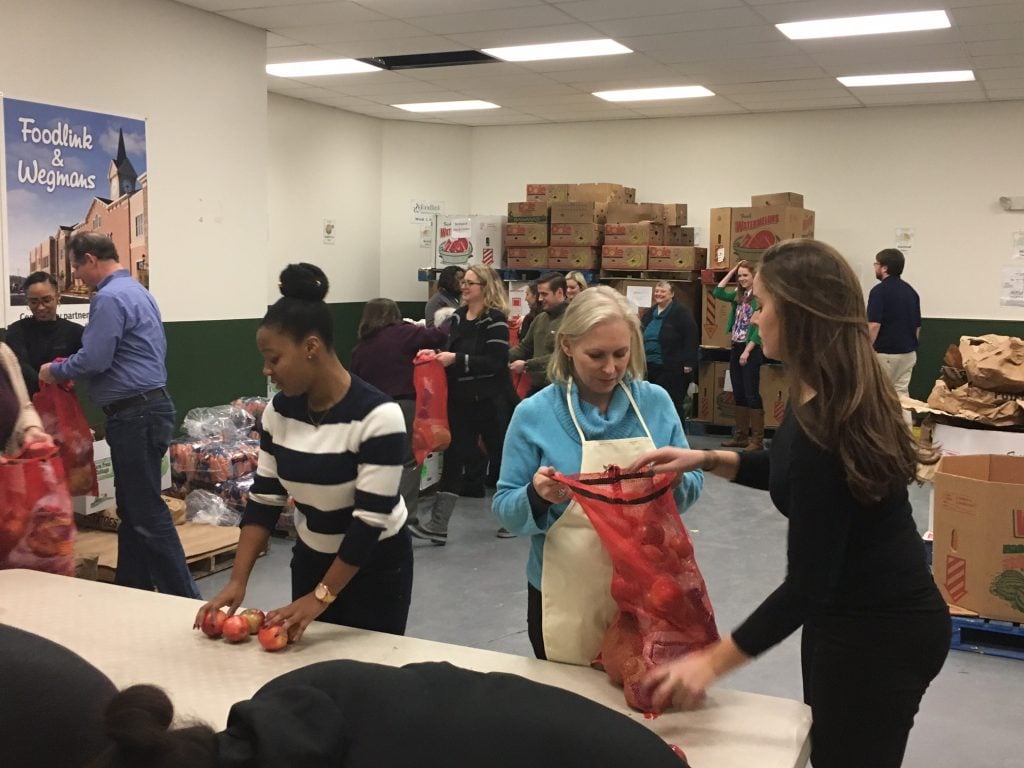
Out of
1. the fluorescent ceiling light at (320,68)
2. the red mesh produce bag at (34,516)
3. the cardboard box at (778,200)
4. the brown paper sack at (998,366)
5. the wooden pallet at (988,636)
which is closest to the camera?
the red mesh produce bag at (34,516)

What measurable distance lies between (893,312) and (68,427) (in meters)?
6.36

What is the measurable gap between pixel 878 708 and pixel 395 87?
7.42m

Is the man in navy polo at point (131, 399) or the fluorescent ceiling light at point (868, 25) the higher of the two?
the fluorescent ceiling light at point (868, 25)

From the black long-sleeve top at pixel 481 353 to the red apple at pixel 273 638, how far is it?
3.66 metres

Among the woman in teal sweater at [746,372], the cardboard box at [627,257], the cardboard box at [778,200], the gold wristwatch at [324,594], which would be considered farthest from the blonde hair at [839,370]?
the cardboard box at [627,257]

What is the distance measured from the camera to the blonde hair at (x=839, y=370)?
1.47m

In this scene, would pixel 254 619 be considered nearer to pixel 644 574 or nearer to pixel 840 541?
pixel 644 574

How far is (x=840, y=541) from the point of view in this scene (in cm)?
149

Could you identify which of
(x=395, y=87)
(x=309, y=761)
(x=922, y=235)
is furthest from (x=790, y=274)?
(x=922, y=235)

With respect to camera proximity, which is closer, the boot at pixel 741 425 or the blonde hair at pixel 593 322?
the blonde hair at pixel 593 322

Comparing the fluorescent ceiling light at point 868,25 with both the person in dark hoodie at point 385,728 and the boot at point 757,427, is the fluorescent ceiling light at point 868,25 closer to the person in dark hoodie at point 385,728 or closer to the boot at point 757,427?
the boot at point 757,427

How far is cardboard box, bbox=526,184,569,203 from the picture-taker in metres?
9.18

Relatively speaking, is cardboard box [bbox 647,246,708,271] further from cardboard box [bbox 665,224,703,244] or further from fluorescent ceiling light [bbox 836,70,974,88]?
fluorescent ceiling light [bbox 836,70,974,88]

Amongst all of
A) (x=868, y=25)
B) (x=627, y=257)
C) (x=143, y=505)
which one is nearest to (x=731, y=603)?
(x=143, y=505)
